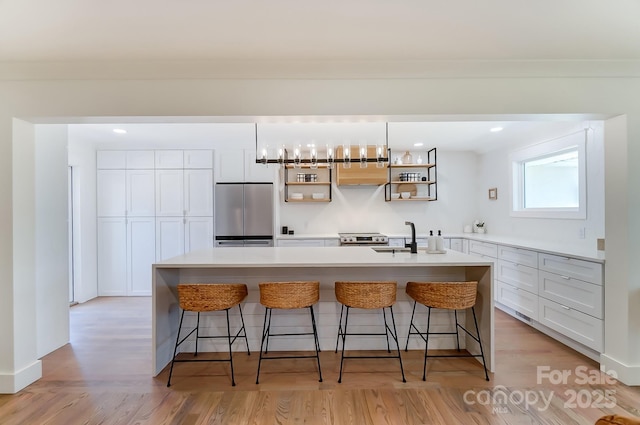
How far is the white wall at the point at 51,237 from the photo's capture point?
8.93 ft

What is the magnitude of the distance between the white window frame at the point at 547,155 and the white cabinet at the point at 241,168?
11.9 feet

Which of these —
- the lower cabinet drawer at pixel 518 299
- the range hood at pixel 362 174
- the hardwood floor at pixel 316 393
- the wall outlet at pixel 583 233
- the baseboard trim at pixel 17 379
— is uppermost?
the range hood at pixel 362 174

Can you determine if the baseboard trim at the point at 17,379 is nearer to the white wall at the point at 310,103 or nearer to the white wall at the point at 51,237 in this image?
the white wall at the point at 310,103

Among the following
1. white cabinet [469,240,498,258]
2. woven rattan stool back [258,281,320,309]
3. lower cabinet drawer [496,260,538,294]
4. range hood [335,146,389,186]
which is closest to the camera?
woven rattan stool back [258,281,320,309]

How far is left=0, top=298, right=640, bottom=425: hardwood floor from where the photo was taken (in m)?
1.92

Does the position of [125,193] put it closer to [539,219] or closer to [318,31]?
[318,31]

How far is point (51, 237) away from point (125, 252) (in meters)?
1.88

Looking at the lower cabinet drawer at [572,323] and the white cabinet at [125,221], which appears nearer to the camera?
the lower cabinet drawer at [572,323]

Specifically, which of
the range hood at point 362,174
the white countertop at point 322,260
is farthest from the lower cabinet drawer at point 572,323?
the range hood at point 362,174

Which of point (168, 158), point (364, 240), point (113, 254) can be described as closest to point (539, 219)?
point (364, 240)

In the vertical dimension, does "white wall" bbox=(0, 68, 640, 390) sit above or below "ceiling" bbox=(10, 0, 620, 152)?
below

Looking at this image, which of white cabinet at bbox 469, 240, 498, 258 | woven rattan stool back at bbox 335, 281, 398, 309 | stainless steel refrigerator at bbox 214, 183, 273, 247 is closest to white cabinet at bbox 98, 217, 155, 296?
stainless steel refrigerator at bbox 214, 183, 273, 247

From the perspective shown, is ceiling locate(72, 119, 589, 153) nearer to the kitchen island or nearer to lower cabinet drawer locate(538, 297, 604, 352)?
the kitchen island

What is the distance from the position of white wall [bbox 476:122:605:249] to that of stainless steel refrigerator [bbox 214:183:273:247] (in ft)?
12.1
